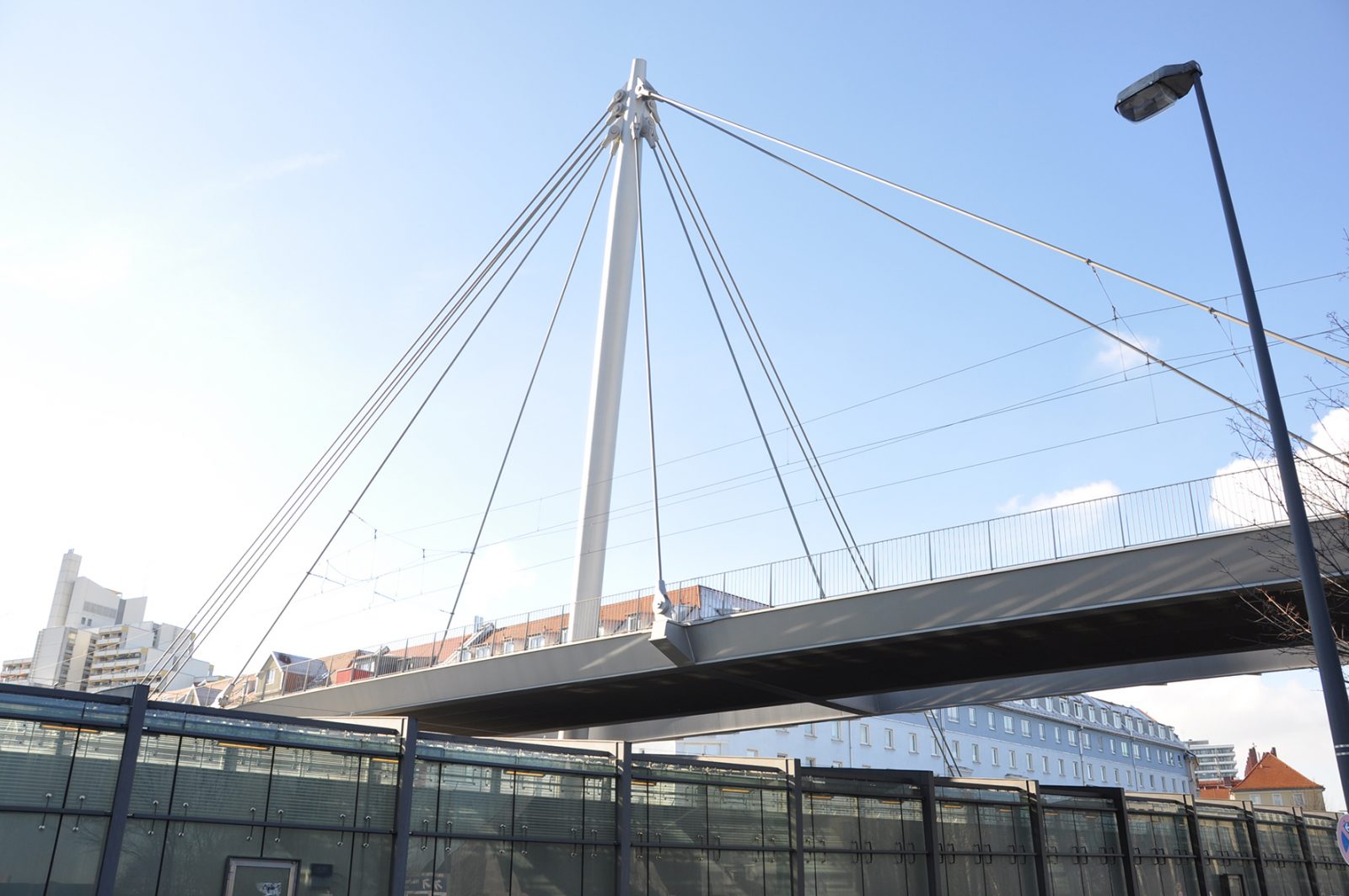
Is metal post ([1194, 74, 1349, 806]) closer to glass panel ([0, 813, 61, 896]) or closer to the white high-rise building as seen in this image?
glass panel ([0, 813, 61, 896])

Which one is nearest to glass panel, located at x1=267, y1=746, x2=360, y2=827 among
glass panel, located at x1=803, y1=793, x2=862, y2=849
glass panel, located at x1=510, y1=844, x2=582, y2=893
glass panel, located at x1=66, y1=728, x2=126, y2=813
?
glass panel, located at x1=66, y1=728, x2=126, y2=813

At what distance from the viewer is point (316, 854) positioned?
17.1 m

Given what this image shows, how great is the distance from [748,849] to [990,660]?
914 cm

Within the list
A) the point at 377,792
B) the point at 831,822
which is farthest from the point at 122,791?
the point at 831,822

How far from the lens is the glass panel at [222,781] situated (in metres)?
16.0

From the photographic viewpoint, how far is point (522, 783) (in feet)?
64.0

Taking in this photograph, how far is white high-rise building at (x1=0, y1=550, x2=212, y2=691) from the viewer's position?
463 feet

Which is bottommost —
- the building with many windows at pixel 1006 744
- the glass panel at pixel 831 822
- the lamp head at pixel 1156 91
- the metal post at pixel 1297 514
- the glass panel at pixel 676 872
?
the glass panel at pixel 676 872

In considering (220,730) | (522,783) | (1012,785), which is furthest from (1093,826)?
(220,730)

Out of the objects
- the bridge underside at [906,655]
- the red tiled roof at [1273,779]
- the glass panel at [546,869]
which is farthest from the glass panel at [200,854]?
the red tiled roof at [1273,779]

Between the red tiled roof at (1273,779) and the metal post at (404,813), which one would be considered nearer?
the metal post at (404,813)

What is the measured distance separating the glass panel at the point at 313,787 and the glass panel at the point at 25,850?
3135mm

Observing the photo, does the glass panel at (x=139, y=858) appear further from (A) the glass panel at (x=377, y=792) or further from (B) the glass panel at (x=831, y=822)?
(B) the glass panel at (x=831, y=822)

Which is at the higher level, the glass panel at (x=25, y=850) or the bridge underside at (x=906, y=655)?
the bridge underside at (x=906, y=655)
